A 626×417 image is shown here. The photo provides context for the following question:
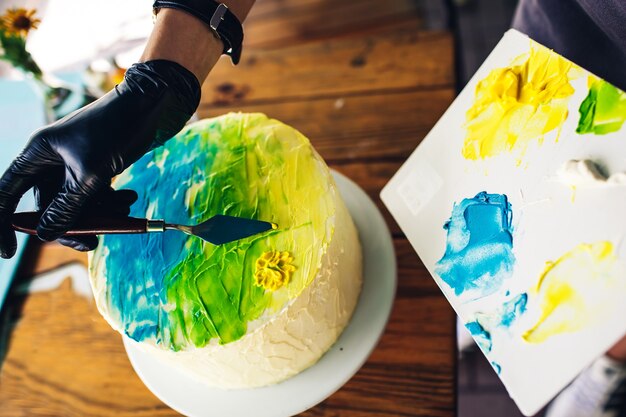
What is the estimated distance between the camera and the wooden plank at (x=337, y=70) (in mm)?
1071

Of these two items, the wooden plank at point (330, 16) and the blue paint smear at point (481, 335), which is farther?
the wooden plank at point (330, 16)

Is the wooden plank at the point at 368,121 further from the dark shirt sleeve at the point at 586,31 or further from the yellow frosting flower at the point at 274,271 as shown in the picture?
the yellow frosting flower at the point at 274,271

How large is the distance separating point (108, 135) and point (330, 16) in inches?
58.6

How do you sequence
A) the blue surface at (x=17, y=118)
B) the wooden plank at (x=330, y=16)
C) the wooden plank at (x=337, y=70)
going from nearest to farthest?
the wooden plank at (x=337, y=70) < the blue surface at (x=17, y=118) < the wooden plank at (x=330, y=16)

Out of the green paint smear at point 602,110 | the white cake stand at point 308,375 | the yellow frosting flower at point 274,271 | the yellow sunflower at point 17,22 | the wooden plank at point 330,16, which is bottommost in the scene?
the wooden plank at point 330,16

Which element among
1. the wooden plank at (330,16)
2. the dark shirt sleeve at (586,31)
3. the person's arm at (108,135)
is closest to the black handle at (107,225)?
the person's arm at (108,135)

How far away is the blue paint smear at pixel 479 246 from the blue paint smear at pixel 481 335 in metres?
0.04

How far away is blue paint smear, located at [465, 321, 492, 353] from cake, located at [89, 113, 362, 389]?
20 cm

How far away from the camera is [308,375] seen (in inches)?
32.6

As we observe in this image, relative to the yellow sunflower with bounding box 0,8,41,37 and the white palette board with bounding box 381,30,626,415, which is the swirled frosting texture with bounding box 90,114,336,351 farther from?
the yellow sunflower with bounding box 0,8,41,37

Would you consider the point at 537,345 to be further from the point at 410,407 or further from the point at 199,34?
the point at 199,34

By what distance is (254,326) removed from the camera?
2.30ft

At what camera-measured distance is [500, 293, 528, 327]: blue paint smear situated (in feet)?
2.01

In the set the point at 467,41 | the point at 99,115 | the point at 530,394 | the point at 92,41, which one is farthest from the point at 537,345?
the point at 92,41
